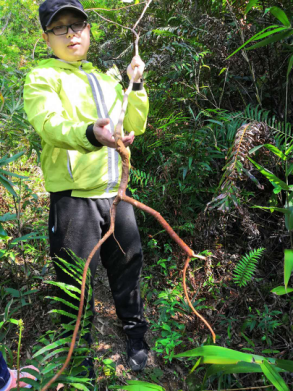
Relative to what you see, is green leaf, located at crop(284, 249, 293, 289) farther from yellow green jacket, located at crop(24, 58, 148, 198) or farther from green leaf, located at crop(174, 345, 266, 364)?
yellow green jacket, located at crop(24, 58, 148, 198)

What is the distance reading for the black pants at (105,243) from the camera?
168cm

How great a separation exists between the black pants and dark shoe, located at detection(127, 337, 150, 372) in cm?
6

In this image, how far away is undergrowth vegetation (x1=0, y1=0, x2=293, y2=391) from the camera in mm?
1896

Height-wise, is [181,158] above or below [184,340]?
above

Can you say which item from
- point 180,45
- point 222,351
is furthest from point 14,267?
point 180,45

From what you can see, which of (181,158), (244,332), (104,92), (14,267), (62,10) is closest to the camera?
(62,10)

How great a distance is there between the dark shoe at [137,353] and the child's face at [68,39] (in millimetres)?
1850

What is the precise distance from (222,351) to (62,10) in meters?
1.81

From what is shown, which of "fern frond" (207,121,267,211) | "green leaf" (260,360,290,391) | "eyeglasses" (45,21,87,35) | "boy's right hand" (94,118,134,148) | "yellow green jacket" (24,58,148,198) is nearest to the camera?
"green leaf" (260,360,290,391)

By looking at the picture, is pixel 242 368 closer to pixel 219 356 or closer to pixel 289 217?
pixel 219 356

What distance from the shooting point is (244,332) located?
1.99 metres

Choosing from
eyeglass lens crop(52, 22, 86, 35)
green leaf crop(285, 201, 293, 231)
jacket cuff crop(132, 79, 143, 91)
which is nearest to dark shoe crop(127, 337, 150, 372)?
green leaf crop(285, 201, 293, 231)

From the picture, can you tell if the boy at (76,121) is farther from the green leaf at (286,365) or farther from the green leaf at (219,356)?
the green leaf at (286,365)

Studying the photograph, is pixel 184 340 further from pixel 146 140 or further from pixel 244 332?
pixel 146 140
